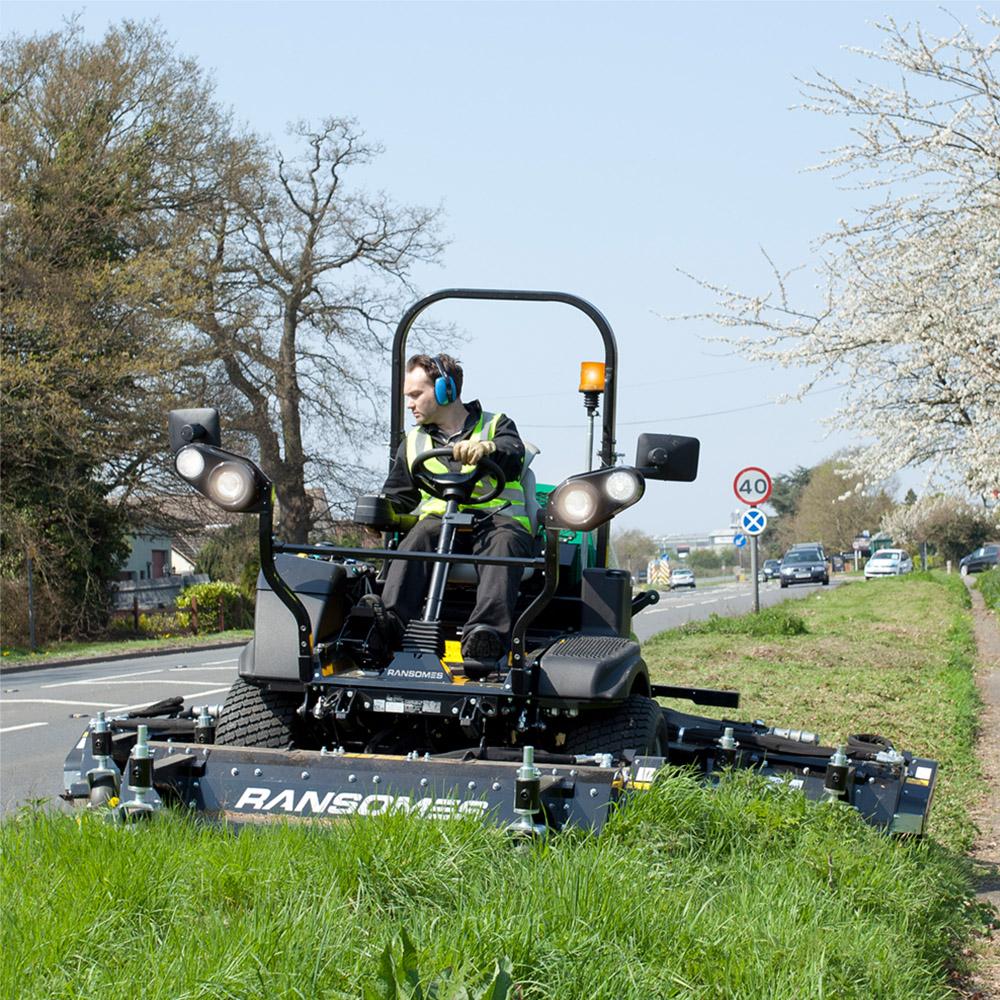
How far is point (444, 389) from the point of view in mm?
5879

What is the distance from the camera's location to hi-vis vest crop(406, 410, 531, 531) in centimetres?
588

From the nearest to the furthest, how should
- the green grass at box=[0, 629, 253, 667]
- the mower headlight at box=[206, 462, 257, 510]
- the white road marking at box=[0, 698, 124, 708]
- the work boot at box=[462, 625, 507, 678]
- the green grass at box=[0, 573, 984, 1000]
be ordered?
the green grass at box=[0, 573, 984, 1000], the mower headlight at box=[206, 462, 257, 510], the work boot at box=[462, 625, 507, 678], the white road marking at box=[0, 698, 124, 708], the green grass at box=[0, 629, 253, 667]

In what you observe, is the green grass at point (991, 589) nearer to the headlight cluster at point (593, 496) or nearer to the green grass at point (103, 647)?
the green grass at point (103, 647)

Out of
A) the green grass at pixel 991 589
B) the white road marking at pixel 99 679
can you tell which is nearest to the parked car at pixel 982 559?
the green grass at pixel 991 589

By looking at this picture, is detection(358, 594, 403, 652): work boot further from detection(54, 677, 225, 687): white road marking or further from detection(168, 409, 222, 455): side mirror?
detection(54, 677, 225, 687): white road marking

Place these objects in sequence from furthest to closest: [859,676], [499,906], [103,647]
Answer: [103,647] < [859,676] < [499,906]

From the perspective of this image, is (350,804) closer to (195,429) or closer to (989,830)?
(195,429)

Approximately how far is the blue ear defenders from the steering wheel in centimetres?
22

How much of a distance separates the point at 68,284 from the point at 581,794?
26.2m

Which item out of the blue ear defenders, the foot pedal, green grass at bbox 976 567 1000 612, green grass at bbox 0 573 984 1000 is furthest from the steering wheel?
green grass at bbox 976 567 1000 612

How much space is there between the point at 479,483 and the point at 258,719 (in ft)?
4.29

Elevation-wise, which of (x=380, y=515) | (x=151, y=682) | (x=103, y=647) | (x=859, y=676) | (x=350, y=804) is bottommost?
(x=103, y=647)

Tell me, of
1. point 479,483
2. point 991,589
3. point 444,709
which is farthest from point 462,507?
point 991,589

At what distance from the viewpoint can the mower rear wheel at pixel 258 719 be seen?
545 centimetres
